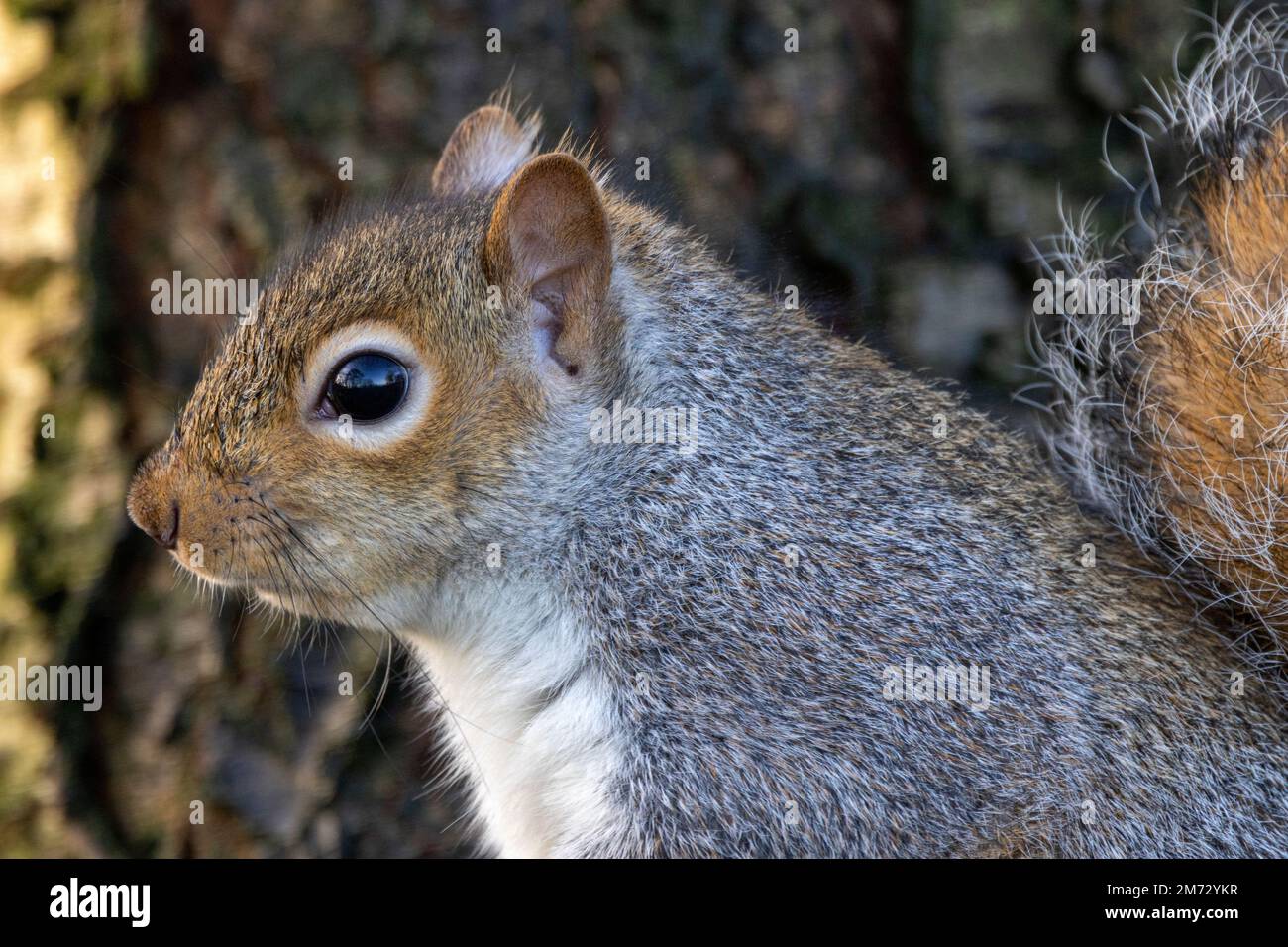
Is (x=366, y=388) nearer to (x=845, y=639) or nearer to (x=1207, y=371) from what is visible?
(x=845, y=639)

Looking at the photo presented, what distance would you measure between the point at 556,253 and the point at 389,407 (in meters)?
0.25

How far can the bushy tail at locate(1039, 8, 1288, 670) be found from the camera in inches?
54.6

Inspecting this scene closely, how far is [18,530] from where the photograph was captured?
1907 millimetres

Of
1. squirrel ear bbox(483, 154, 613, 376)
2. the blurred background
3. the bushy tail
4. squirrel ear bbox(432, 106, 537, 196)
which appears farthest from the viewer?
the blurred background

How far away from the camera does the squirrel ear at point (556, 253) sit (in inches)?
49.5

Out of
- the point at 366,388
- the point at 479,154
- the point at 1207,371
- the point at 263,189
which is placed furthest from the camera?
the point at 263,189

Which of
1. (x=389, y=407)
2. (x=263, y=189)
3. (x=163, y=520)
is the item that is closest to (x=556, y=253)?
(x=389, y=407)

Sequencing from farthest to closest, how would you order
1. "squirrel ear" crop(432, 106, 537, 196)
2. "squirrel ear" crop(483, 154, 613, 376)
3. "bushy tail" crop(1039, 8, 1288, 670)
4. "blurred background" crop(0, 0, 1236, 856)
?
"blurred background" crop(0, 0, 1236, 856), "squirrel ear" crop(432, 106, 537, 196), "bushy tail" crop(1039, 8, 1288, 670), "squirrel ear" crop(483, 154, 613, 376)

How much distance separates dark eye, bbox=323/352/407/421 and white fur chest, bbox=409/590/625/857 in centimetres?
23

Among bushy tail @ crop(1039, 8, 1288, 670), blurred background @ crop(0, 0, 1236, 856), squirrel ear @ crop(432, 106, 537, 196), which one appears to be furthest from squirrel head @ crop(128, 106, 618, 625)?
bushy tail @ crop(1039, 8, 1288, 670)

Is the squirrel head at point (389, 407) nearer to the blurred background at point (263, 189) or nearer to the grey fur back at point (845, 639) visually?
the grey fur back at point (845, 639)

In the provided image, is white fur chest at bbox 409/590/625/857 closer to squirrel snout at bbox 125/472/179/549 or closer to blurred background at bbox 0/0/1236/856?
squirrel snout at bbox 125/472/179/549

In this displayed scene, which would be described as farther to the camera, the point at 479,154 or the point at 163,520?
the point at 479,154

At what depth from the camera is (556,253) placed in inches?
51.5
